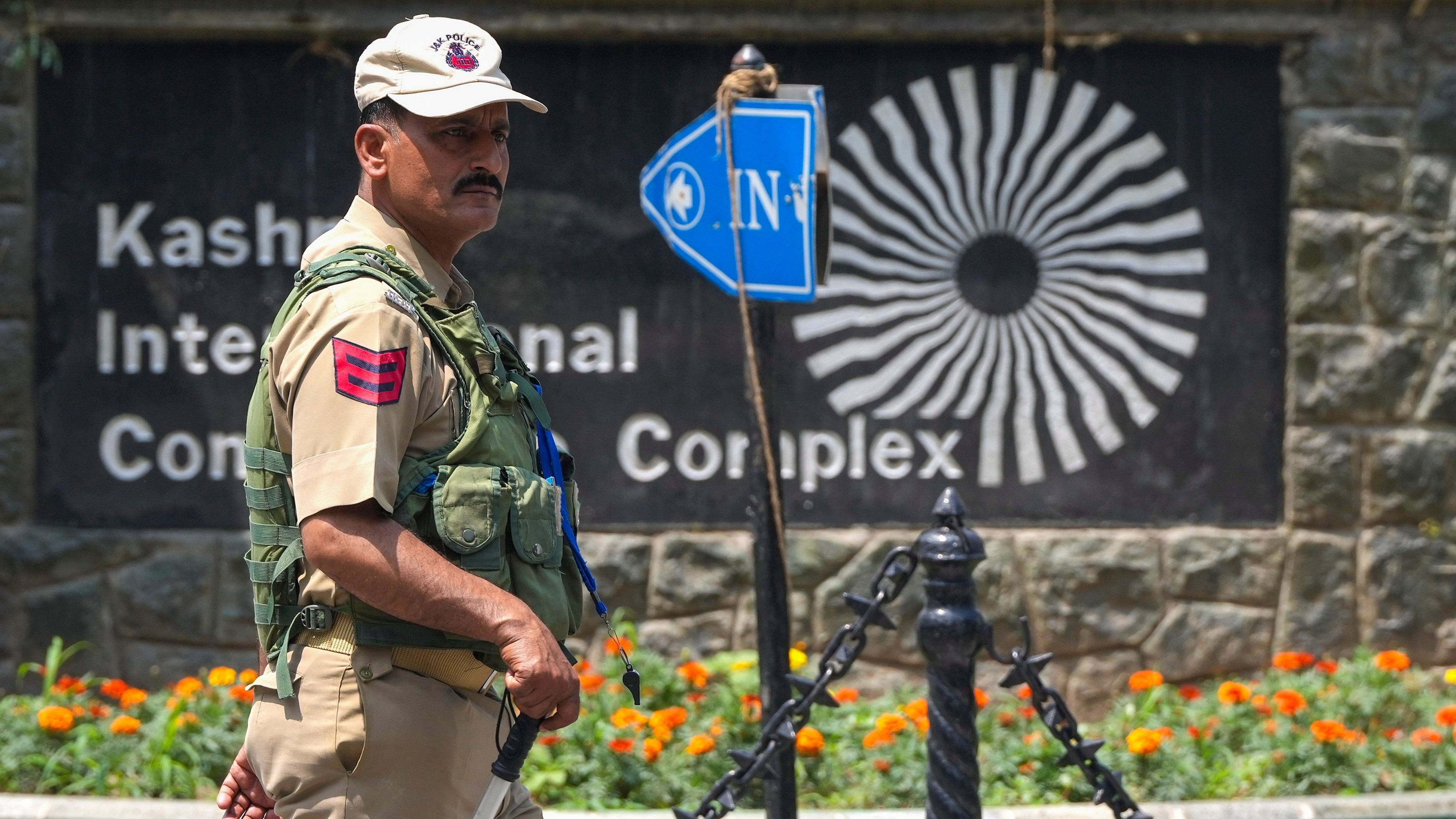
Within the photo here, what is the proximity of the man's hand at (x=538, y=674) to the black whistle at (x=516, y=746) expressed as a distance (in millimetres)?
26

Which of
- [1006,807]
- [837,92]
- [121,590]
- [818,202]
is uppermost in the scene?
[837,92]

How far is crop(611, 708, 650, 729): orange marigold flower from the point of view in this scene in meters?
4.35

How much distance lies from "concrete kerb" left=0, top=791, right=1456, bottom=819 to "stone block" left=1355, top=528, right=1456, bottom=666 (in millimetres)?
1603

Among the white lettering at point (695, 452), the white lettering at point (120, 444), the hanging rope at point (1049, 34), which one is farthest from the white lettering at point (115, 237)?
the hanging rope at point (1049, 34)

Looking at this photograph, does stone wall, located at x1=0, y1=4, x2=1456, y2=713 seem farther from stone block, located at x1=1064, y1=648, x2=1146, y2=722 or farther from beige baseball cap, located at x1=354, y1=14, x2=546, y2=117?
beige baseball cap, located at x1=354, y1=14, x2=546, y2=117

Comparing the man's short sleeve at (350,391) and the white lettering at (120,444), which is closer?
the man's short sleeve at (350,391)

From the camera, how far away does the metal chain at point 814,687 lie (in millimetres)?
3062

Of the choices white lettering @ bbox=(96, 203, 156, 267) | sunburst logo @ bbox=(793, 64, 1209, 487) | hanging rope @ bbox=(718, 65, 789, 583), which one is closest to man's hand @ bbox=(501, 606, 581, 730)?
hanging rope @ bbox=(718, 65, 789, 583)

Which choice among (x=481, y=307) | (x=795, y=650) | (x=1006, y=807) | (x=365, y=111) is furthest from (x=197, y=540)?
(x=365, y=111)

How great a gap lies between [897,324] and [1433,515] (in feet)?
6.94

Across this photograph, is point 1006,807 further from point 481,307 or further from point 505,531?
→ point 481,307

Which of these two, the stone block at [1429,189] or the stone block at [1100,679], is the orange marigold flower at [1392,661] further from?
the stone block at [1429,189]

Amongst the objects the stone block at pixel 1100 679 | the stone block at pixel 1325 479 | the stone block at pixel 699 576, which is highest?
the stone block at pixel 1325 479

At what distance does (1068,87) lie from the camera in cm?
567
